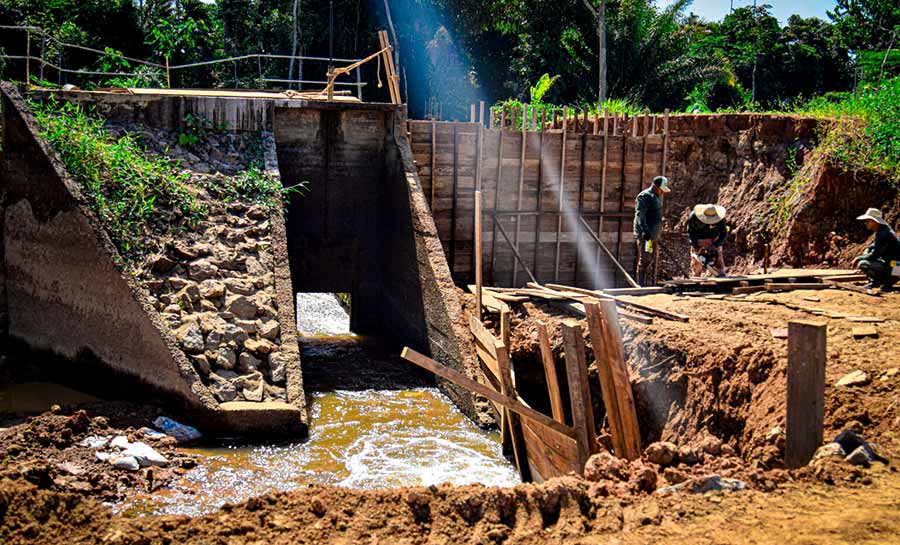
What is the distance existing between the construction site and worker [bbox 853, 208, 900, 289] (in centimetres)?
11

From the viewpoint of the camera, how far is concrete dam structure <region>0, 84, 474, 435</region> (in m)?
9.77

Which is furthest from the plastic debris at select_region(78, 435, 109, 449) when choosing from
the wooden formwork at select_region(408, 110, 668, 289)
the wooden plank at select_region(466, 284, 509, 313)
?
the wooden formwork at select_region(408, 110, 668, 289)

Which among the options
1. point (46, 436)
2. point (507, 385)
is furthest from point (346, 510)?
point (46, 436)

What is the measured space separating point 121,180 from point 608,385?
23.6ft

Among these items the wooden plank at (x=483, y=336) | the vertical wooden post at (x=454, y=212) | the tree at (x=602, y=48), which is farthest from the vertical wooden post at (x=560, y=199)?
the tree at (x=602, y=48)

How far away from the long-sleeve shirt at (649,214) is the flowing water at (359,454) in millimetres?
3763

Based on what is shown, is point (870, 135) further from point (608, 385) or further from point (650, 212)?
point (608, 385)

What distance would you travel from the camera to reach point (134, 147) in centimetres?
1234

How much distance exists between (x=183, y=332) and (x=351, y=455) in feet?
8.01

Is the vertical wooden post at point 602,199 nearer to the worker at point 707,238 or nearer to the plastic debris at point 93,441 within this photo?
the worker at point 707,238

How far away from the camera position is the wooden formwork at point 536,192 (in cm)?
1437

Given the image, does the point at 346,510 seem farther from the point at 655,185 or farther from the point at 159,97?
the point at 159,97

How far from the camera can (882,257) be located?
10289 millimetres

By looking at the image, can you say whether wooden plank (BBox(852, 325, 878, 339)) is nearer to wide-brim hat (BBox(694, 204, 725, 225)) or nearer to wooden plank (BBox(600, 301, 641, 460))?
wooden plank (BBox(600, 301, 641, 460))
